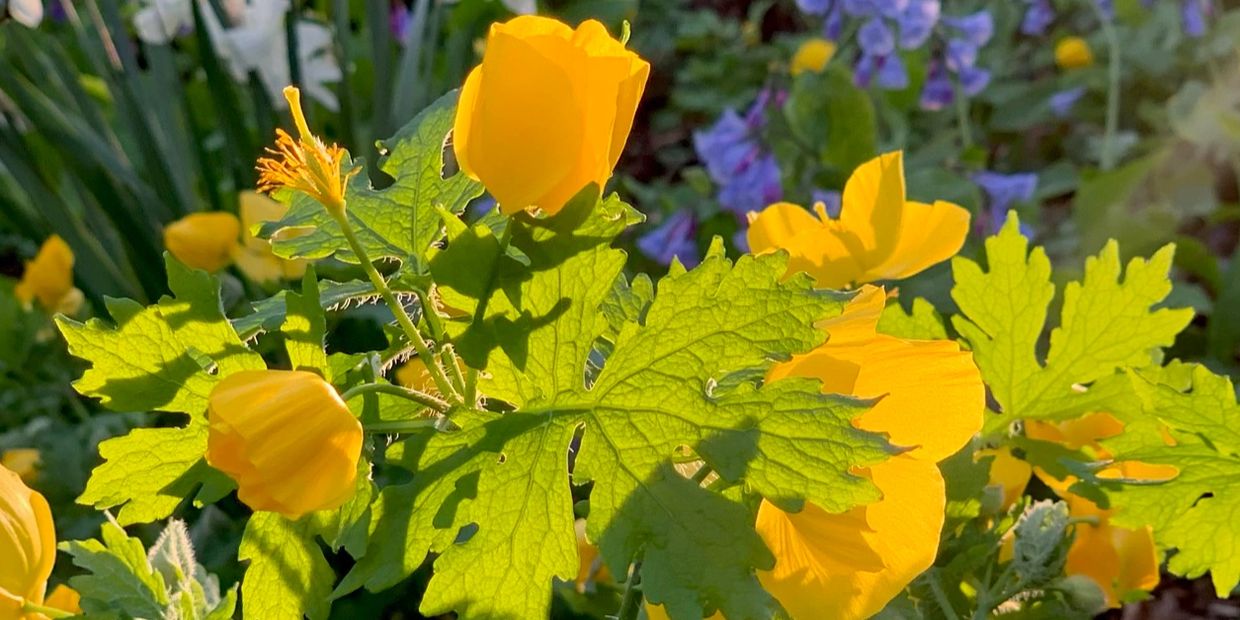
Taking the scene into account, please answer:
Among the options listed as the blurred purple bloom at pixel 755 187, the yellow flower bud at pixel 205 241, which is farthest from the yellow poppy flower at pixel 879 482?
the blurred purple bloom at pixel 755 187

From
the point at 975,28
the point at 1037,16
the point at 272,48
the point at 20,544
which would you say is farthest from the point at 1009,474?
the point at 1037,16

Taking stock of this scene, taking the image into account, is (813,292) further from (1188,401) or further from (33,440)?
(33,440)

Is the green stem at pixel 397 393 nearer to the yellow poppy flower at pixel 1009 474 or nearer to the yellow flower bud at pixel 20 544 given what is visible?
the yellow flower bud at pixel 20 544

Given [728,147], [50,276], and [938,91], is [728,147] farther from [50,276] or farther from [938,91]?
[50,276]

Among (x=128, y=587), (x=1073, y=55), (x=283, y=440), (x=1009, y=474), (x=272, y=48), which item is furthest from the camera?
(x=1073, y=55)

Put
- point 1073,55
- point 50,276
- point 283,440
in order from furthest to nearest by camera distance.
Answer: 1. point 1073,55
2. point 50,276
3. point 283,440

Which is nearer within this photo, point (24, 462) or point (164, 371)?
point (164, 371)

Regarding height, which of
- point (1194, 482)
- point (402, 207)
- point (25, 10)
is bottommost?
point (25, 10)

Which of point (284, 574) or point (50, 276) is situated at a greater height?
point (284, 574)
